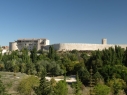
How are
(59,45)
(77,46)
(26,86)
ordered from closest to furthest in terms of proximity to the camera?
(26,86), (77,46), (59,45)

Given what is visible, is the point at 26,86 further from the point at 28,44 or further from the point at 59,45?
the point at 28,44

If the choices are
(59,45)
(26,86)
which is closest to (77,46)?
(59,45)

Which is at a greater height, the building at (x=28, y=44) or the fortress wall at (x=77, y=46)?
the building at (x=28, y=44)

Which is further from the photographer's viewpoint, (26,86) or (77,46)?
(77,46)

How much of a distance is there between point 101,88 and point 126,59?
44.3ft

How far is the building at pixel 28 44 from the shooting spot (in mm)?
61328

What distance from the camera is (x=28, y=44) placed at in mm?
64875

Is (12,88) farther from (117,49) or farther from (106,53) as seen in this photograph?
(117,49)

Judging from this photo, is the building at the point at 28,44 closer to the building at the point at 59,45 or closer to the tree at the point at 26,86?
the building at the point at 59,45

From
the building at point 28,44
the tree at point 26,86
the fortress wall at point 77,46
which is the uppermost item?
the building at point 28,44

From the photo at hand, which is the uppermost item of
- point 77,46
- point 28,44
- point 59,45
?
point 28,44

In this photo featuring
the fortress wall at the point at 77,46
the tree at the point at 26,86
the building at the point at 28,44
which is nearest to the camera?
the tree at the point at 26,86

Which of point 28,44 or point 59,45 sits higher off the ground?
point 28,44

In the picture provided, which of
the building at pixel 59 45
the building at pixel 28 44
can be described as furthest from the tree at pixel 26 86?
the building at pixel 28 44
